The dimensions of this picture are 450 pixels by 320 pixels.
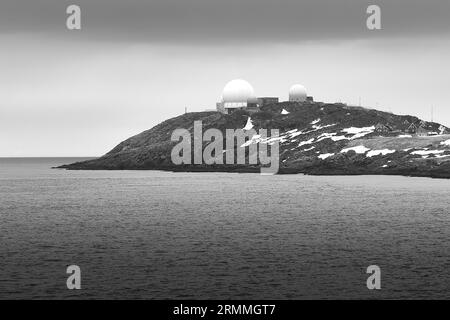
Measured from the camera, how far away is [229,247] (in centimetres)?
6888

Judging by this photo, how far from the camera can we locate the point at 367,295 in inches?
1941

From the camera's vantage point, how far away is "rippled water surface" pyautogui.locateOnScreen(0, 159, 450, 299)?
5150cm

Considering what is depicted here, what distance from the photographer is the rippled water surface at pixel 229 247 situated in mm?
51500

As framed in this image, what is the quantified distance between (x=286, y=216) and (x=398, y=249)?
3104 centimetres

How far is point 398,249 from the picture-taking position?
2645 inches

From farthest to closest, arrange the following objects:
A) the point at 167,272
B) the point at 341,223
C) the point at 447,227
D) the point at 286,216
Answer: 1. the point at 286,216
2. the point at 341,223
3. the point at 447,227
4. the point at 167,272

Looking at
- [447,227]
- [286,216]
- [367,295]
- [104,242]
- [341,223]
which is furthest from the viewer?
[286,216]

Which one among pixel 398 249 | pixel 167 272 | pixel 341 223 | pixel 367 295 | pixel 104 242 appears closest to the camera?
pixel 367 295

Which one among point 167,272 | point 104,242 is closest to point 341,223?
point 104,242

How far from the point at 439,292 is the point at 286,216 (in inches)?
1899
